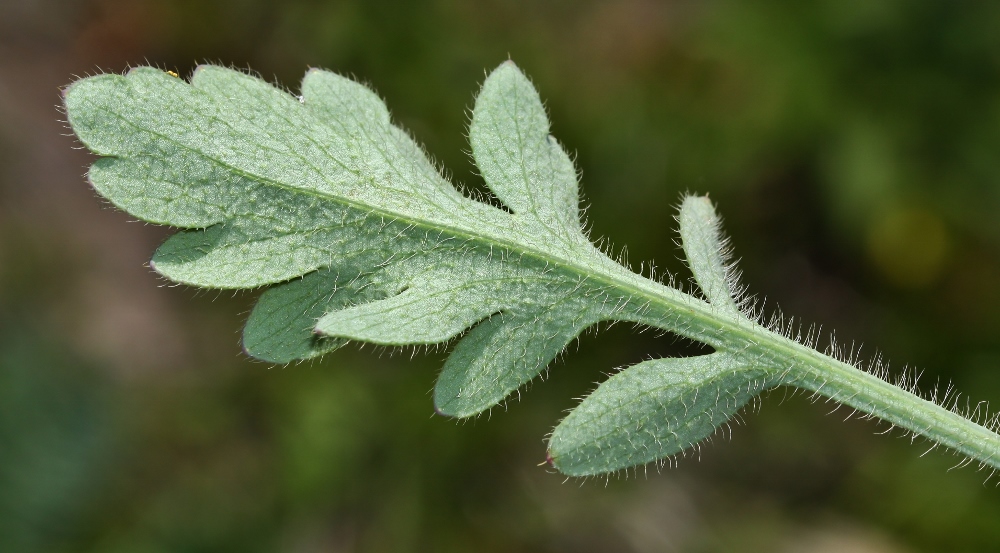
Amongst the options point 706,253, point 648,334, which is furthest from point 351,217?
point 648,334

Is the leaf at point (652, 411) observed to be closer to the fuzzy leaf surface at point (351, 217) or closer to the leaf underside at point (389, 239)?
the leaf underside at point (389, 239)

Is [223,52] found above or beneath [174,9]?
beneath

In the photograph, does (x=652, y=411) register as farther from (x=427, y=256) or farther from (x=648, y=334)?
(x=648, y=334)

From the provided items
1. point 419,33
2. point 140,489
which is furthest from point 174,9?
point 140,489

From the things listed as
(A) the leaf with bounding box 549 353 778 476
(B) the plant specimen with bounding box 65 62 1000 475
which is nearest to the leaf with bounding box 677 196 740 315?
(B) the plant specimen with bounding box 65 62 1000 475

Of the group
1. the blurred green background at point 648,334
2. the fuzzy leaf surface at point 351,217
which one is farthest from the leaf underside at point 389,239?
the blurred green background at point 648,334

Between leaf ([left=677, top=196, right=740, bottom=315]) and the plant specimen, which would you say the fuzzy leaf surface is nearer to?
the plant specimen

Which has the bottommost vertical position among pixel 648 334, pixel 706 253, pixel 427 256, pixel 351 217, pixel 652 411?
pixel 648 334

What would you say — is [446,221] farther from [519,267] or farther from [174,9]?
[174,9]
